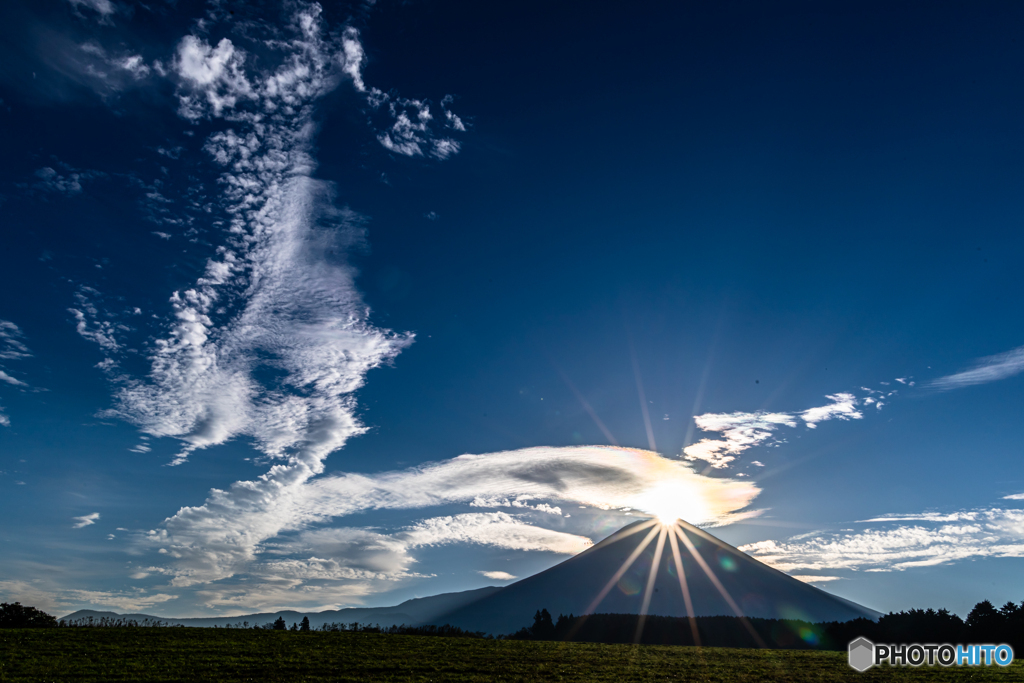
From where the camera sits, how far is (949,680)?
37.3 m

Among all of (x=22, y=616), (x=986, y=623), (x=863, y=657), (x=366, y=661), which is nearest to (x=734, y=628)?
(x=986, y=623)

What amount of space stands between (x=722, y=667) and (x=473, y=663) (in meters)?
19.4

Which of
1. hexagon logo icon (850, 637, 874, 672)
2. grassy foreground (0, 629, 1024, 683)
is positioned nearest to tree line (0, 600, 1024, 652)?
grassy foreground (0, 629, 1024, 683)

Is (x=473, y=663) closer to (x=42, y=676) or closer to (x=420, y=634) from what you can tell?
(x=420, y=634)

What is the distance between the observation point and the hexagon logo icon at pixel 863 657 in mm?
43938

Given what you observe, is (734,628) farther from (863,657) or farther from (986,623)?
(863,657)

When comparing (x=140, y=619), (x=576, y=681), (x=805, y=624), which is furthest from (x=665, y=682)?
(x=805, y=624)

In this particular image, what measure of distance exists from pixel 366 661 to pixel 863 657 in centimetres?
4335

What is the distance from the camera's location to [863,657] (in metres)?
48.4

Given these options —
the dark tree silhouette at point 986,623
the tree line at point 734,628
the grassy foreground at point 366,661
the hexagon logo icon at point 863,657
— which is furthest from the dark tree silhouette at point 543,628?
the hexagon logo icon at point 863,657

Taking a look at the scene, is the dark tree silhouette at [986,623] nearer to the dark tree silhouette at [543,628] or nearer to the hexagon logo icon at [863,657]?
the hexagon logo icon at [863,657]

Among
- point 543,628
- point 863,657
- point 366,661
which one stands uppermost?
point 366,661

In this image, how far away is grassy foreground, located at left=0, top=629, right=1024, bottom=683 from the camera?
3384 centimetres

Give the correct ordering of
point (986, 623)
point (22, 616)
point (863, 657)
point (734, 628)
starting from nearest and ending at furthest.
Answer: point (863, 657)
point (22, 616)
point (986, 623)
point (734, 628)
